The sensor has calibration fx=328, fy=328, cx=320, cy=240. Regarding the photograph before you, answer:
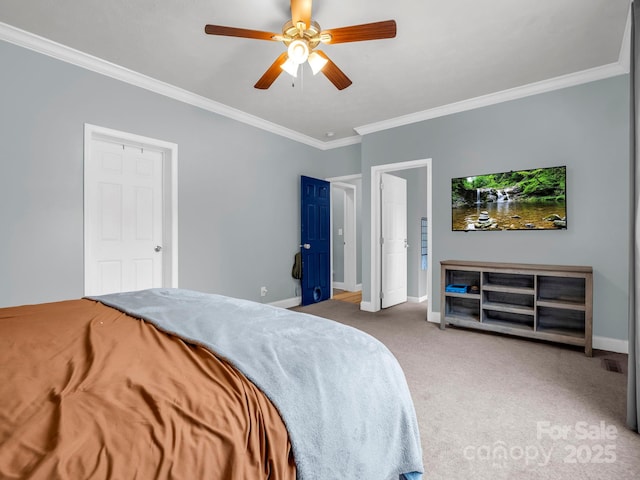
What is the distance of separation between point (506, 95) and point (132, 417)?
13.9ft

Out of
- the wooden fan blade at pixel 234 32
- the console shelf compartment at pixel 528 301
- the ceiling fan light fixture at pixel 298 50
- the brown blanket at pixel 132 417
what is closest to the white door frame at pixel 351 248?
the console shelf compartment at pixel 528 301

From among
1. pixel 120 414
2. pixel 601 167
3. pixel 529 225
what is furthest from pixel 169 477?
pixel 601 167

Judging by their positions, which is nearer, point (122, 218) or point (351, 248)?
point (122, 218)

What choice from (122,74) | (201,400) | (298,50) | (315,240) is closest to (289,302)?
(315,240)

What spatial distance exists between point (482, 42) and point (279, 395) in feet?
9.99

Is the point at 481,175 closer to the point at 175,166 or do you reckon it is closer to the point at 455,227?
the point at 455,227

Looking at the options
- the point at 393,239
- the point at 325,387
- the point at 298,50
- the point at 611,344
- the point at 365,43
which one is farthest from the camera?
the point at 393,239

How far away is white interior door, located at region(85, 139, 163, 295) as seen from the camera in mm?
3076

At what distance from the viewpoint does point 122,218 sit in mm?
3275

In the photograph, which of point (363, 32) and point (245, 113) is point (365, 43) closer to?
point (363, 32)

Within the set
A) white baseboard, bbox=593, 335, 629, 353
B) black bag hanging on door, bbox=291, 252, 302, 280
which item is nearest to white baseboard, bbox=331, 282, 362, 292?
black bag hanging on door, bbox=291, 252, 302, 280

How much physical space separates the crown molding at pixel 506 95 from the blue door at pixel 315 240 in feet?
3.85

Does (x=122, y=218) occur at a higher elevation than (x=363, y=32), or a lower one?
lower

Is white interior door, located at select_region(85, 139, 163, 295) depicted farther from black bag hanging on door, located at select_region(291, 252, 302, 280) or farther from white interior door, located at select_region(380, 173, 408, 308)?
white interior door, located at select_region(380, 173, 408, 308)
